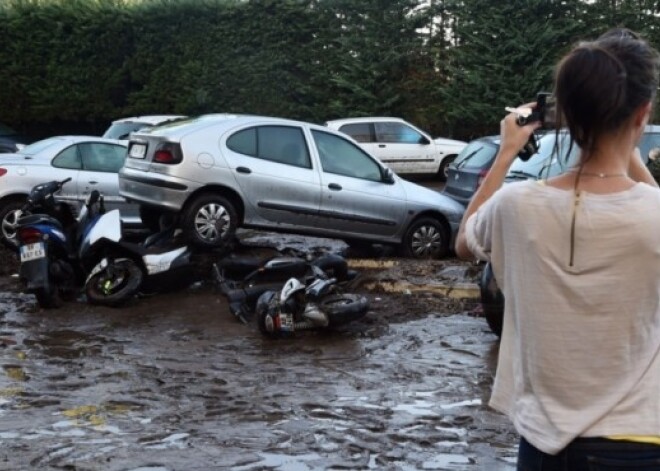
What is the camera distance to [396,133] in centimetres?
2186

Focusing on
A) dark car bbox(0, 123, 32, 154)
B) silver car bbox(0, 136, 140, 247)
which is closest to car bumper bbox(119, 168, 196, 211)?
silver car bbox(0, 136, 140, 247)

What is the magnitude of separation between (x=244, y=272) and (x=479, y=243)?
741 cm

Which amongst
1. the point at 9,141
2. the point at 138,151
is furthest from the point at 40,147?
the point at 9,141

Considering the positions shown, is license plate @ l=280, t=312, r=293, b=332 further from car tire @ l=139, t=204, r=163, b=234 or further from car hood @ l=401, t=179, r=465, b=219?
car hood @ l=401, t=179, r=465, b=219

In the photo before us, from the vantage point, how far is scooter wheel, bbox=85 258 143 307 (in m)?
8.80

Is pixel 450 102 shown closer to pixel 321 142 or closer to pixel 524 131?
pixel 321 142

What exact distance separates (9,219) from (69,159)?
3.99 feet

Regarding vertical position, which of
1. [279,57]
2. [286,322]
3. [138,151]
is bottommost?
[286,322]

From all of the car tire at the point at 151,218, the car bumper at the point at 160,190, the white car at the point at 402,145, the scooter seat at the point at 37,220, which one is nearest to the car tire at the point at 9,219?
Result: the car tire at the point at 151,218

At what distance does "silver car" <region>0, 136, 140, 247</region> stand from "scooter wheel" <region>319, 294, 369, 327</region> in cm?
499

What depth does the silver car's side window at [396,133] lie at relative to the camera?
71.3 ft

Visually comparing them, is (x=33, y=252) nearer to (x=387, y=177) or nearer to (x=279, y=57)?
(x=387, y=177)

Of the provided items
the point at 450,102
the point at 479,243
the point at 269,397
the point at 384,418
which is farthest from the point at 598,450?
the point at 450,102

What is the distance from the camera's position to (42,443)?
5051 millimetres
